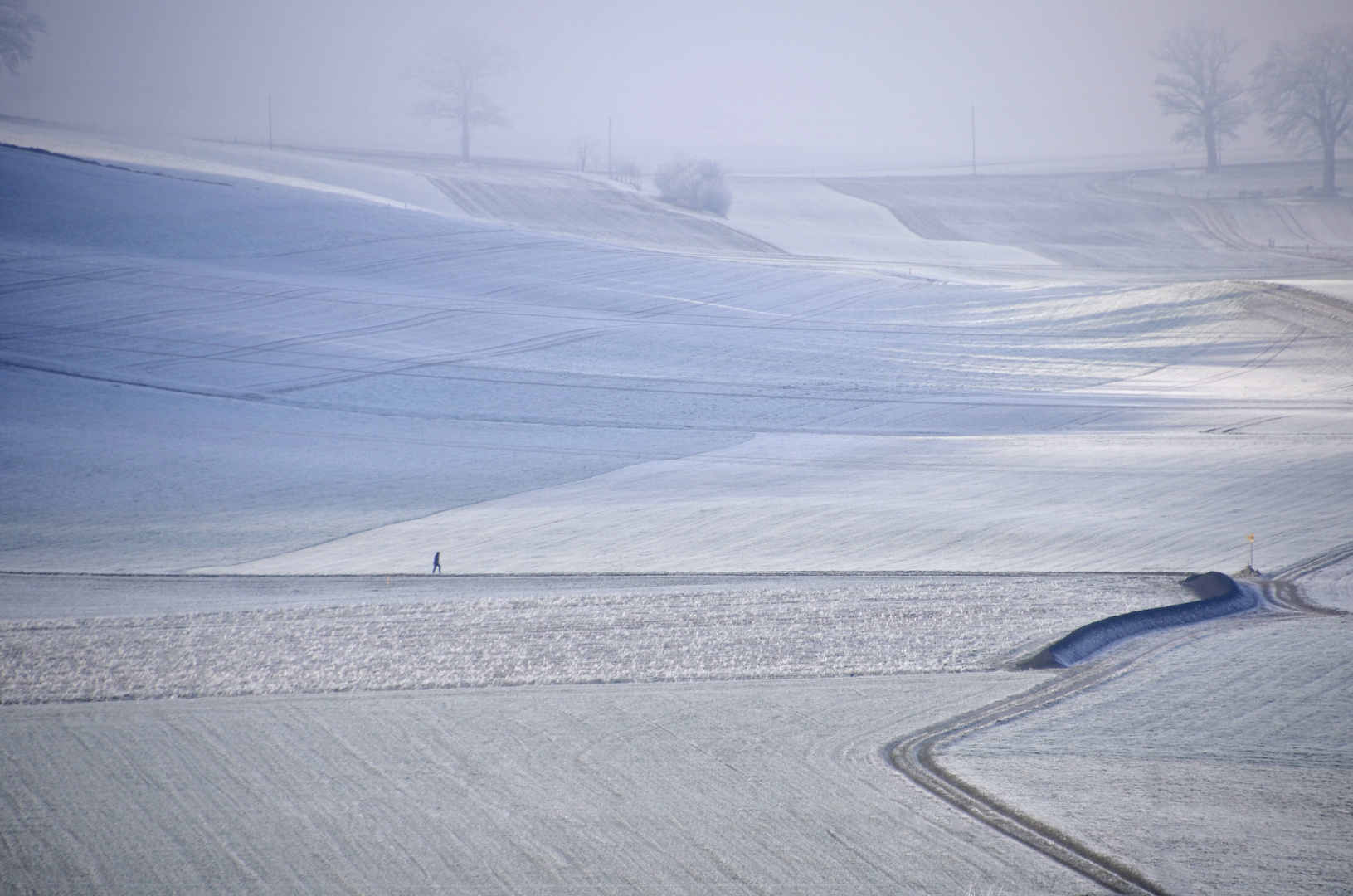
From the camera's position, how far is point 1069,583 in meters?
12.7

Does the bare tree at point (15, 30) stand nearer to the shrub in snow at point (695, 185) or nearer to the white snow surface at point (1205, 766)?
the shrub in snow at point (695, 185)

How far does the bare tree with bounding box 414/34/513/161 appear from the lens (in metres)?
68.4

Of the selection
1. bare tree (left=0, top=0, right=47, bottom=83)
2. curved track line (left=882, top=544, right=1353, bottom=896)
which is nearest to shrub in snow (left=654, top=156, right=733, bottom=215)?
bare tree (left=0, top=0, right=47, bottom=83)

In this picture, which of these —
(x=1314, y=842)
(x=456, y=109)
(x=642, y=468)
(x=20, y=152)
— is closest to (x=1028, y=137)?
(x=456, y=109)

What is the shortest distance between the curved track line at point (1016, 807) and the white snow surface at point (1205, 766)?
97mm

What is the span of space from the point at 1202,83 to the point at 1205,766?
→ 6734 centimetres

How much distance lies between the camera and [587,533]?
15789 mm

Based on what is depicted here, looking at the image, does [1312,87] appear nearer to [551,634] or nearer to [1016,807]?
[551,634]

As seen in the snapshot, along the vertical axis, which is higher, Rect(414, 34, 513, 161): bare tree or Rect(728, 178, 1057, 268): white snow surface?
Rect(414, 34, 513, 161): bare tree

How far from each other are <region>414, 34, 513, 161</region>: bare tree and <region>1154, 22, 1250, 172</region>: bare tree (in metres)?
43.3

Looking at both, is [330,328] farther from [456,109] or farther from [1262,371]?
[456,109]

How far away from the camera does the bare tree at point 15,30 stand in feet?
155

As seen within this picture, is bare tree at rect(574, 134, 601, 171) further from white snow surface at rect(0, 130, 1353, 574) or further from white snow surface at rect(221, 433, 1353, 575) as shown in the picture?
white snow surface at rect(221, 433, 1353, 575)

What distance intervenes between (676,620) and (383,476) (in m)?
9.58
